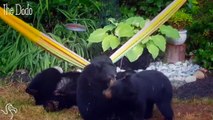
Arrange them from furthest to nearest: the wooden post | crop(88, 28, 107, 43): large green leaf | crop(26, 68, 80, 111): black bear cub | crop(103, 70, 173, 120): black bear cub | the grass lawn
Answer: the wooden post → crop(88, 28, 107, 43): large green leaf → crop(26, 68, 80, 111): black bear cub → the grass lawn → crop(103, 70, 173, 120): black bear cub

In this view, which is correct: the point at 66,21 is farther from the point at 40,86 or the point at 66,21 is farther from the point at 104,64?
the point at 104,64

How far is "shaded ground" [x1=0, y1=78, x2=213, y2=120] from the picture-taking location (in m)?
4.35

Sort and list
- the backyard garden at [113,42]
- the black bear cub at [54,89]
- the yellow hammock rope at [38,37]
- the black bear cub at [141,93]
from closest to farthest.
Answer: the black bear cub at [141,93], the yellow hammock rope at [38,37], the black bear cub at [54,89], the backyard garden at [113,42]

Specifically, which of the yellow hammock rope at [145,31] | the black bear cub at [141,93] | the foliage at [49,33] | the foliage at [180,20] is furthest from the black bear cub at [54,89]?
the foliage at [180,20]

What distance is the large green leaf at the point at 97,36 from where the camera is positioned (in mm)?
5621

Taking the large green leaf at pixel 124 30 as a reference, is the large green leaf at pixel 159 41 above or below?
below

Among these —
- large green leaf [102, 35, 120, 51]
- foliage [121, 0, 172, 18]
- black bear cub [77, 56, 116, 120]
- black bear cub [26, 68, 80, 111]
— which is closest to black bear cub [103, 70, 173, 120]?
black bear cub [77, 56, 116, 120]

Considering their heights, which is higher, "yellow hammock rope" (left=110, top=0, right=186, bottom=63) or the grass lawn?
"yellow hammock rope" (left=110, top=0, right=186, bottom=63)

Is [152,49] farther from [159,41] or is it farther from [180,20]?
[180,20]

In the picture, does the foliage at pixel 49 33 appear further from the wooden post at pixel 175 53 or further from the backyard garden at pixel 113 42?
the wooden post at pixel 175 53

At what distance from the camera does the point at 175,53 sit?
5855 mm

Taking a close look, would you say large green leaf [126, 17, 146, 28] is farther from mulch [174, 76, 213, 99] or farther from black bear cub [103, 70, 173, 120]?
black bear cub [103, 70, 173, 120]

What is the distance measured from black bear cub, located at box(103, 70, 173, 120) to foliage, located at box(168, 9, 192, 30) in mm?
1927

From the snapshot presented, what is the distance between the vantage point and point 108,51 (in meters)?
5.83
